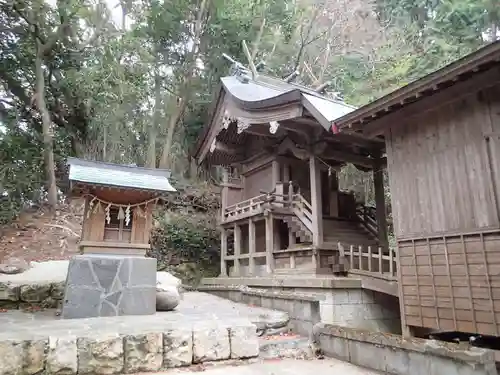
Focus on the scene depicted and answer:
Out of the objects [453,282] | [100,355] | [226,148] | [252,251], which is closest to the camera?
[100,355]

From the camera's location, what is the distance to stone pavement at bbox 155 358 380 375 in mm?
4984

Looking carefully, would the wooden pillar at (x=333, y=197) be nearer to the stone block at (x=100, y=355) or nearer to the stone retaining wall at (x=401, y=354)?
the stone retaining wall at (x=401, y=354)

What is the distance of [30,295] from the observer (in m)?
8.39

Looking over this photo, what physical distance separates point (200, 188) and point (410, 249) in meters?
13.8

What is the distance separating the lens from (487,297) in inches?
A: 202

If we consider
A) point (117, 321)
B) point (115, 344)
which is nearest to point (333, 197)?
point (117, 321)

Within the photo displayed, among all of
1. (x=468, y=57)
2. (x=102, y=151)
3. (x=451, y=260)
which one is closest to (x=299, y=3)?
(x=102, y=151)

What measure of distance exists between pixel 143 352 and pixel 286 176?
7.86m

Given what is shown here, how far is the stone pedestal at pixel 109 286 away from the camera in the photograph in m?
7.10

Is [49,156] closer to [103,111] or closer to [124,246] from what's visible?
[103,111]

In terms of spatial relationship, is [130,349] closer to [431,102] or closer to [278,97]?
[431,102]

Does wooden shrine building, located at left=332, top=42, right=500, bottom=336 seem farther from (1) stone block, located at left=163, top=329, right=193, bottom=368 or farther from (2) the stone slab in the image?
(1) stone block, located at left=163, top=329, right=193, bottom=368

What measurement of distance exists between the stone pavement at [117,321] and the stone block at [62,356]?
0.76 feet

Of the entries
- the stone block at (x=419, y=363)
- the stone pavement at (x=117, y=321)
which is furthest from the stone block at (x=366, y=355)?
the stone pavement at (x=117, y=321)
